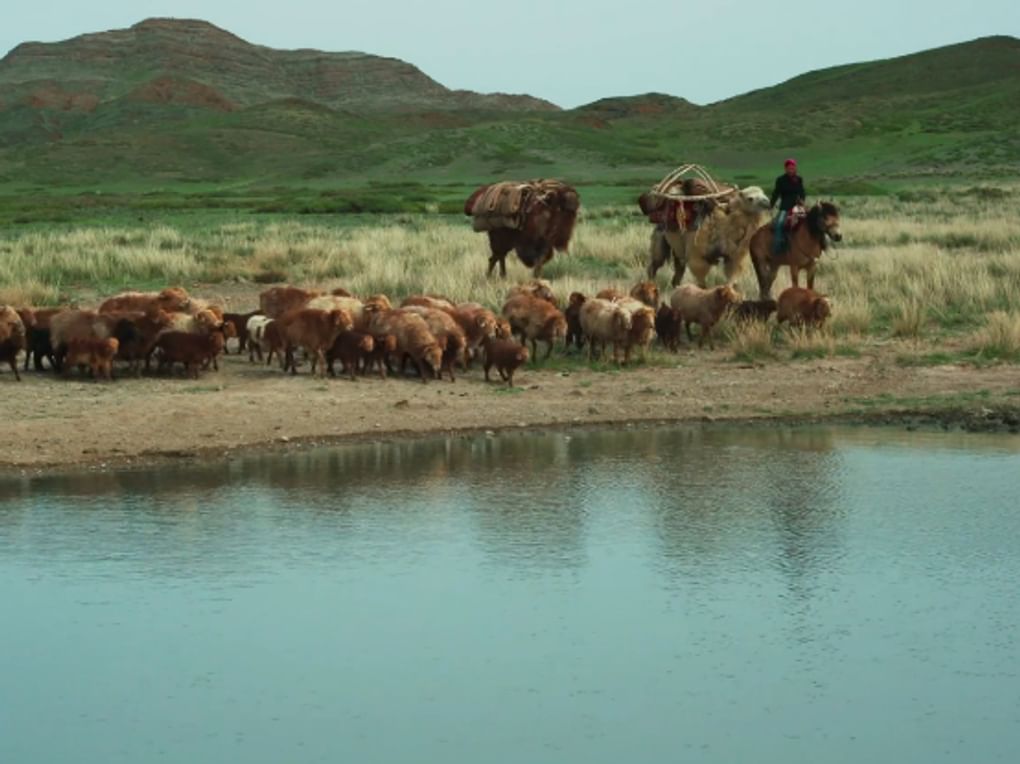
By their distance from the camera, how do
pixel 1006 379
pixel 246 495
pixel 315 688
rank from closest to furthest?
1. pixel 315 688
2. pixel 246 495
3. pixel 1006 379

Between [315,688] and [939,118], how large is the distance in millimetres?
101573

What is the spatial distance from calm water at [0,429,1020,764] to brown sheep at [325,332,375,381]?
3016 mm

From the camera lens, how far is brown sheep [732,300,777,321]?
21.9m

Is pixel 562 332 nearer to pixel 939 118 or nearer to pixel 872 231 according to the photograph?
pixel 872 231

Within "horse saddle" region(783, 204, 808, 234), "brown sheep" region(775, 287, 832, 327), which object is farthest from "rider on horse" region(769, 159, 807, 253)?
"brown sheep" region(775, 287, 832, 327)

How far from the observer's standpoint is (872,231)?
120 ft

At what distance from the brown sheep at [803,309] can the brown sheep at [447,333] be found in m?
4.45

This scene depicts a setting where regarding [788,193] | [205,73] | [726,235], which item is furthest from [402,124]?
[788,193]

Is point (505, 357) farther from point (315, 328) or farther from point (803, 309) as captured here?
point (803, 309)

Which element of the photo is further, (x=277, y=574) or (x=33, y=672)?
(x=277, y=574)

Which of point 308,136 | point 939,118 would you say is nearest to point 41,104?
point 308,136

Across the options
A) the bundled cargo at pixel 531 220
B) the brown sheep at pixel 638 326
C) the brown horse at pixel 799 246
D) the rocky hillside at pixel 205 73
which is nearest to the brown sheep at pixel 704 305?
the brown sheep at pixel 638 326

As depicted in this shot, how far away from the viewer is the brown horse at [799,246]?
75.6 ft

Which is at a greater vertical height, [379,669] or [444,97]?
[444,97]
